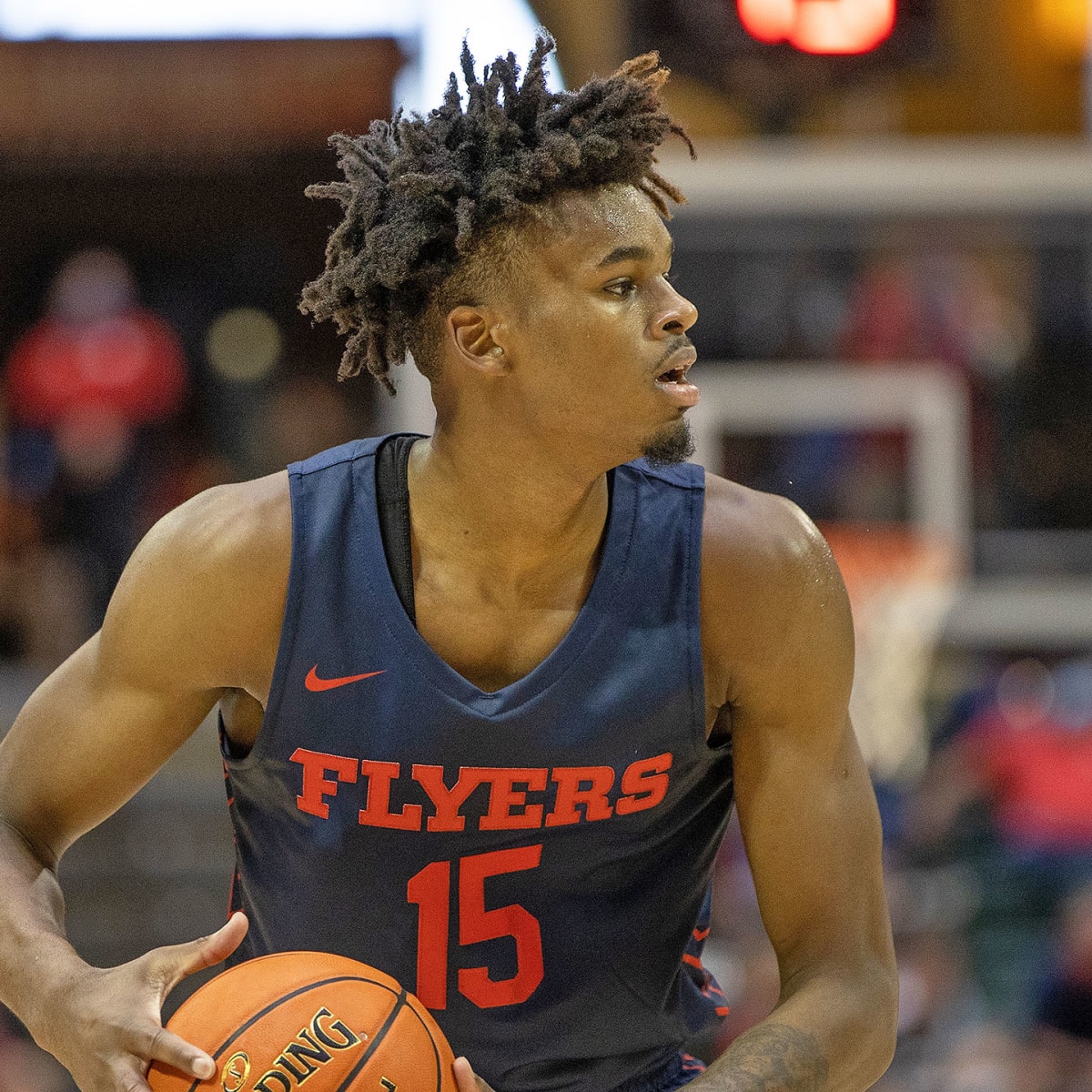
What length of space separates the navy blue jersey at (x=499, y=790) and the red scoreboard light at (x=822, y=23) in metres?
3.13

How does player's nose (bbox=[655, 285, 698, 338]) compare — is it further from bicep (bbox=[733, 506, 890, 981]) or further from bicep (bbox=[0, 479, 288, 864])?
bicep (bbox=[0, 479, 288, 864])

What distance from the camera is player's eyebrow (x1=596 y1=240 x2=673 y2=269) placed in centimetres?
246

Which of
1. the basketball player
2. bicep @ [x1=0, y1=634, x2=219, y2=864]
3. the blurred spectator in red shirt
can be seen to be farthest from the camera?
the blurred spectator in red shirt

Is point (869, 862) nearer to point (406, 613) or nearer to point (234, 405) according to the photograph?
point (406, 613)

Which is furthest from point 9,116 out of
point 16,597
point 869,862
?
point 869,862

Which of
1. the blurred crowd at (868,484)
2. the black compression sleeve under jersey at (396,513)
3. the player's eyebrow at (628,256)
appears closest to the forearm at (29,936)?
the black compression sleeve under jersey at (396,513)

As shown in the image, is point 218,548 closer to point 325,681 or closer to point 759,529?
point 325,681

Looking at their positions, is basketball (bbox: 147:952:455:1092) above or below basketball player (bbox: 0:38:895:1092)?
below

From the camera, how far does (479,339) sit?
2.57 m

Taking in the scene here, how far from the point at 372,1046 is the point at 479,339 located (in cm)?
103

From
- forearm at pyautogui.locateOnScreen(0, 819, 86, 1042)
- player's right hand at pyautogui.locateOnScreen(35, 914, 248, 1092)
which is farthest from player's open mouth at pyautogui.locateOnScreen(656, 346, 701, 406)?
forearm at pyautogui.locateOnScreen(0, 819, 86, 1042)

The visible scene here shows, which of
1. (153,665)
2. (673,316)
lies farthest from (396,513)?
(673,316)

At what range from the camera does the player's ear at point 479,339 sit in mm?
2553

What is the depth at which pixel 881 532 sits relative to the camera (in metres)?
7.72
